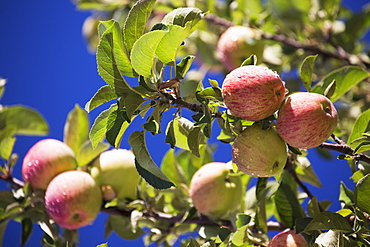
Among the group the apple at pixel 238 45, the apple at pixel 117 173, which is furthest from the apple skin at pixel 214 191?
the apple at pixel 238 45

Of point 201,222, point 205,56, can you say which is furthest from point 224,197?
point 205,56

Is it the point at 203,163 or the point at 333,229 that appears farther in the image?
the point at 203,163

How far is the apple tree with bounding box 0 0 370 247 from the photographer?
59 centimetres

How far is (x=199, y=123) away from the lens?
562mm

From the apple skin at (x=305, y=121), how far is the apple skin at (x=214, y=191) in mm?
272

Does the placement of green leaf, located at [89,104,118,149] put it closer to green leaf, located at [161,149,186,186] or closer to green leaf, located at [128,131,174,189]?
green leaf, located at [128,131,174,189]

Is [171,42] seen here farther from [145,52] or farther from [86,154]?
[86,154]

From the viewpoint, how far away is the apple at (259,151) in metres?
0.59

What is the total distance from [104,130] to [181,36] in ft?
0.54

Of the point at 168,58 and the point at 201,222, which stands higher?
the point at 168,58

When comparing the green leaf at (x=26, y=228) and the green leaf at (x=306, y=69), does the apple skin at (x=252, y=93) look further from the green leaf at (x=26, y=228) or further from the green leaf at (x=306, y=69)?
the green leaf at (x=26, y=228)

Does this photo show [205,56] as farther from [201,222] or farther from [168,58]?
[168,58]

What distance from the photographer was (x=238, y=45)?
112cm

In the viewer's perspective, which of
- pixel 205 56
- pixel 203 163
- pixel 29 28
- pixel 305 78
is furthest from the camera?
pixel 29 28
